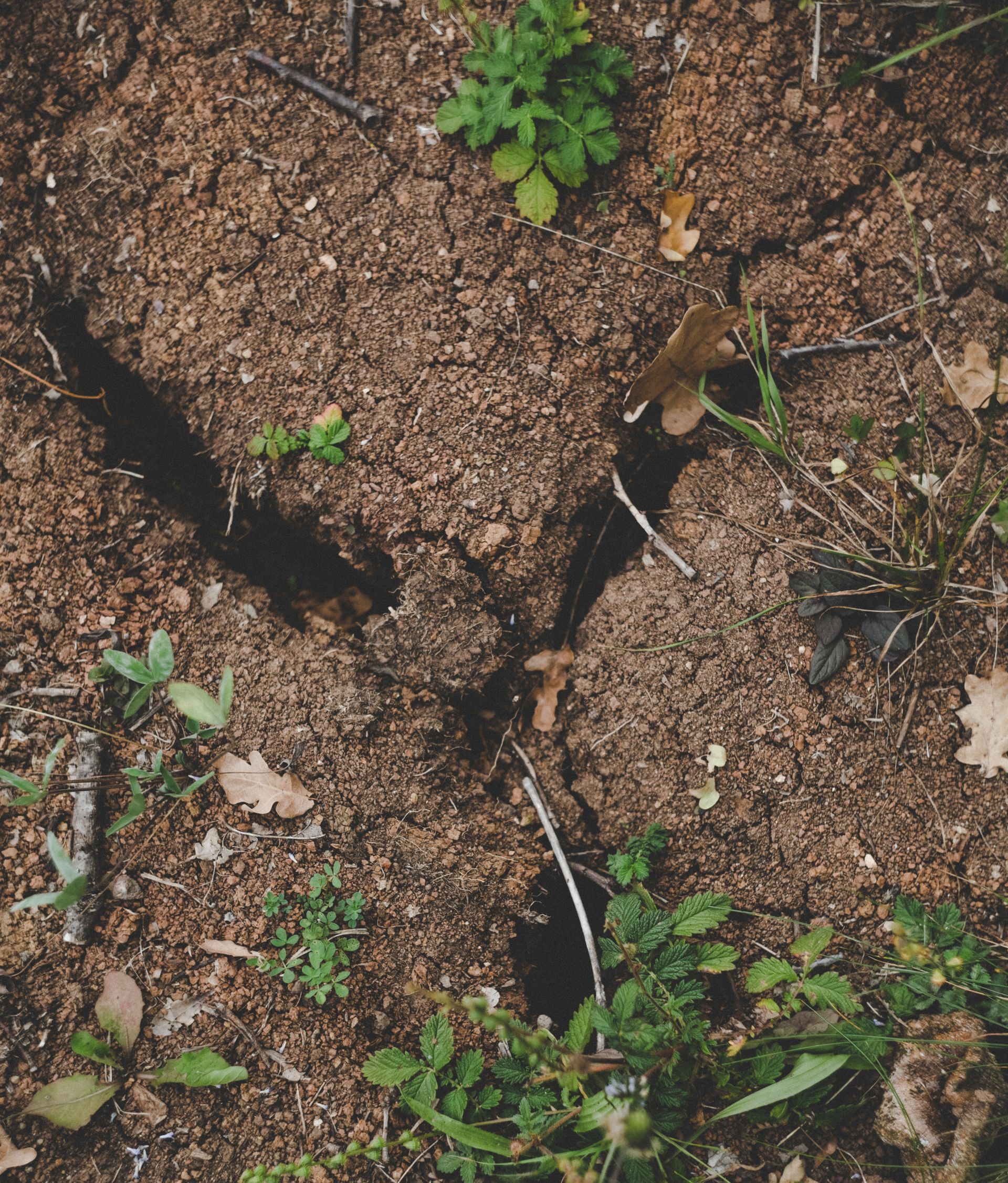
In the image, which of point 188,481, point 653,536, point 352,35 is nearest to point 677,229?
point 653,536

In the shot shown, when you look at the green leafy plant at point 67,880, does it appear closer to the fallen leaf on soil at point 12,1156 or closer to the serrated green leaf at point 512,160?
the fallen leaf on soil at point 12,1156

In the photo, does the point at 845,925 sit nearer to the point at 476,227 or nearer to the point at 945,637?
the point at 945,637

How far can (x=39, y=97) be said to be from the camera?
2238 millimetres

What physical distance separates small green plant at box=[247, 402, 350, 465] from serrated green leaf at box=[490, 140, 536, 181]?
2.73 feet

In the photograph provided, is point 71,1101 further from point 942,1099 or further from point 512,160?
point 512,160

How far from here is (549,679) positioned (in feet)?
7.30

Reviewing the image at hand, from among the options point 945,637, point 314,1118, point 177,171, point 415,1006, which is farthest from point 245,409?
point 945,637

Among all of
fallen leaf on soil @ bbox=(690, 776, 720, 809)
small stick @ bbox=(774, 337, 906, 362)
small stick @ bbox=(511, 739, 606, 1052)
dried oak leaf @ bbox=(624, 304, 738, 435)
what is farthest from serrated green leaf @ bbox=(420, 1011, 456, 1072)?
small stick @ bbox=(774, 337, 906, 362)

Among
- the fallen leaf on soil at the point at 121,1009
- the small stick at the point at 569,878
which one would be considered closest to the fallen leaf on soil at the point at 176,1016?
the fallen leaf on soil at the point at 121,1009

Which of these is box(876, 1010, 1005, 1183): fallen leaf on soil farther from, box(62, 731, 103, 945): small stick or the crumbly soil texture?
box(62, 731, 103, 945): small stick

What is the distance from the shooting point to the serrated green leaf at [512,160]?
2.12 m

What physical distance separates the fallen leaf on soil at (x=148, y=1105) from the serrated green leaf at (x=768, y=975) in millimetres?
1503

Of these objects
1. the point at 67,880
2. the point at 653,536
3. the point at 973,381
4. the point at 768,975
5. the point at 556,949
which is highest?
the point at 973,381

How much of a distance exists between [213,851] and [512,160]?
2.10 metres
